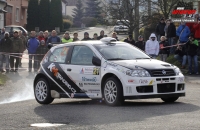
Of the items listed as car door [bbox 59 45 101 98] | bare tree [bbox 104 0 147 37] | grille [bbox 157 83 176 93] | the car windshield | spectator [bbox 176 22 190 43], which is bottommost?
grille [bbox 157 83 176 93]

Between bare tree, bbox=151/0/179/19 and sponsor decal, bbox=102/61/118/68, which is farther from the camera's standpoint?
bare tree, bbox=151/0/179/19

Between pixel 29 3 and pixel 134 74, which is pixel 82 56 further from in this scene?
pixel 29 3

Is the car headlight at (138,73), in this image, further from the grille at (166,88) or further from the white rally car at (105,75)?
the grille at (166,88)

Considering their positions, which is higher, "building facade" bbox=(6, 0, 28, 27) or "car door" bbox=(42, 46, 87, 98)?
"building facade" bbox=(6, 0, 28, 27)

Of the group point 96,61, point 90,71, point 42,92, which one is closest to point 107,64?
point 96,61

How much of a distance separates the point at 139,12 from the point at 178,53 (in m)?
13.3

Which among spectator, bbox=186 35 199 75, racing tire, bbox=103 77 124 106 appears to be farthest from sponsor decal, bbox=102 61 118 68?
spectator, bbox=186 35 199 75

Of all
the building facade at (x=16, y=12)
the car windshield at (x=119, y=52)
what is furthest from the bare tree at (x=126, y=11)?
the building facade at (x=16, y=12)

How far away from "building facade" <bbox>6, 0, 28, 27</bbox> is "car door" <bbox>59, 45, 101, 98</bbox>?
48.4 metres

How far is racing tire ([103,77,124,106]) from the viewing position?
42.7ft

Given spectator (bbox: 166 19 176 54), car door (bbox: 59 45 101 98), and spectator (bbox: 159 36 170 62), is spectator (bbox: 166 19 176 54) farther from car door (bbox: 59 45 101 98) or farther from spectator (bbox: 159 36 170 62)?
car door (bbox: 59 45 101 98)

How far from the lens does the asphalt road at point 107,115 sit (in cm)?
1052

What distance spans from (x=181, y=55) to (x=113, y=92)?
12.2 meters

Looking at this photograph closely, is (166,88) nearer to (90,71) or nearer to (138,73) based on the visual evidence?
(138,73)
